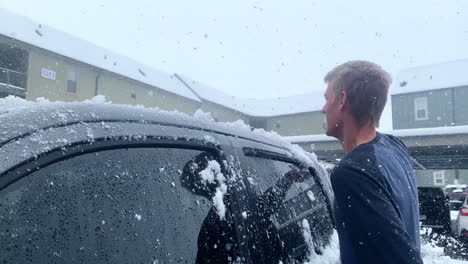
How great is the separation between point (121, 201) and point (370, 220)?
2.89ft

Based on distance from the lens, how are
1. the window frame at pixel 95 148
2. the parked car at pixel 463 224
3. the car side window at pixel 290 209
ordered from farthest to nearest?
the parked car at pixel 463 224 < the car side window at pixel 290 209 < the window frame at pixel 95 148

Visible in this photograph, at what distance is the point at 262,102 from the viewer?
4678 cm

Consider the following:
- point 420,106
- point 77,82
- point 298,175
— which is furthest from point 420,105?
point 298,175

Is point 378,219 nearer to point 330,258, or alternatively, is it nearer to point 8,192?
point 330,258

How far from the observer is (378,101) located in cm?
195

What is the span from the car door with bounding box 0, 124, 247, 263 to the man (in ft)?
1.50

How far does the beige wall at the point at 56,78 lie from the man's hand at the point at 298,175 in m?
20.3

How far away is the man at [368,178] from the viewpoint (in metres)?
1.49

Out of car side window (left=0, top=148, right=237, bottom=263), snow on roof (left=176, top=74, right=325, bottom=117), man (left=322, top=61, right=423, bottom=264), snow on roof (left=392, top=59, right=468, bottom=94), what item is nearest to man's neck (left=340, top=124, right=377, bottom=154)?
man (left=322, top=61, right=423, bottom=264)

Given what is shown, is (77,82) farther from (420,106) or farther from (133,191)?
(133,191)

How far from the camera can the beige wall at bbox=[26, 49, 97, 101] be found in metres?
21.7

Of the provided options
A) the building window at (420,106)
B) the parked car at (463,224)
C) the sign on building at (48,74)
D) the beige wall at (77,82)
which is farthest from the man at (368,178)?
the building window at (420,106)

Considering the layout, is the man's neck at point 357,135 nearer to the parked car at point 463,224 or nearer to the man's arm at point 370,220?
the man's arm at point 370,220

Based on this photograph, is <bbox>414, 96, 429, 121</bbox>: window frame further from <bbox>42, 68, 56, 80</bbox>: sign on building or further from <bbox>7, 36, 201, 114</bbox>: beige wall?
<bbox>42, 68, 56, 80</bbox>: sign on building
